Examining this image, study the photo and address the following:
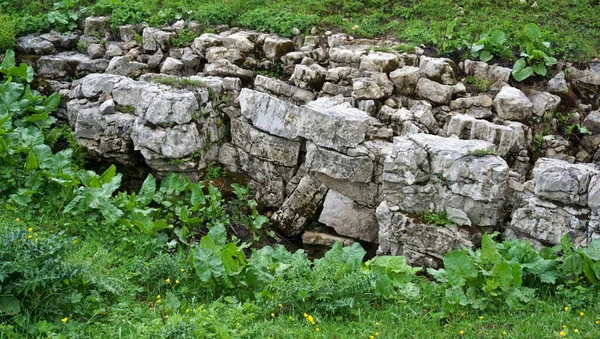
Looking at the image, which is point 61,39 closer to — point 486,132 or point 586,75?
point 486,132

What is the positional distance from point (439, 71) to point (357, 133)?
2523 millimetres

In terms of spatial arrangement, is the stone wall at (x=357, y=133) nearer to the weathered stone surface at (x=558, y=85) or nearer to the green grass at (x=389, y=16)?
the weathered stone surface at (x=558, y=85)

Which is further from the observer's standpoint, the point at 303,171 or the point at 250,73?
the point at 250,73

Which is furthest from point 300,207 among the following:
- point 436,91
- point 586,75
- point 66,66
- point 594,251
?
point 66,66

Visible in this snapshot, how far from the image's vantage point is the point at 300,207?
1169cm

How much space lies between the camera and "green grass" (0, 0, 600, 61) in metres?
13.4

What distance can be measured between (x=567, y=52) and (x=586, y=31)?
1288 millimetres

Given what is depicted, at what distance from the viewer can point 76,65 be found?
47.2ft

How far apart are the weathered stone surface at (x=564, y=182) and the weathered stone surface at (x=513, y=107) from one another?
6.36ft

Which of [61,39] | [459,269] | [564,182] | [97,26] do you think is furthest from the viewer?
[97,26]

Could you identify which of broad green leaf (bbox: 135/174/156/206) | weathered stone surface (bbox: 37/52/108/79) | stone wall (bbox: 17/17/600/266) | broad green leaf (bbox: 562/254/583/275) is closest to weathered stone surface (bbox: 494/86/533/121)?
stone wall (bbox: 17/17/600/266)

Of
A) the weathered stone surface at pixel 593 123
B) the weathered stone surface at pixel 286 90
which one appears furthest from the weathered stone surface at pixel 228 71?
the weathered stone surface at pixel 593 123

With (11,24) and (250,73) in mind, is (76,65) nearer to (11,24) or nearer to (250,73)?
(11,24)

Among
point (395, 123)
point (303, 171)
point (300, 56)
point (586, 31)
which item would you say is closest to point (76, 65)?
point (300, 56)
